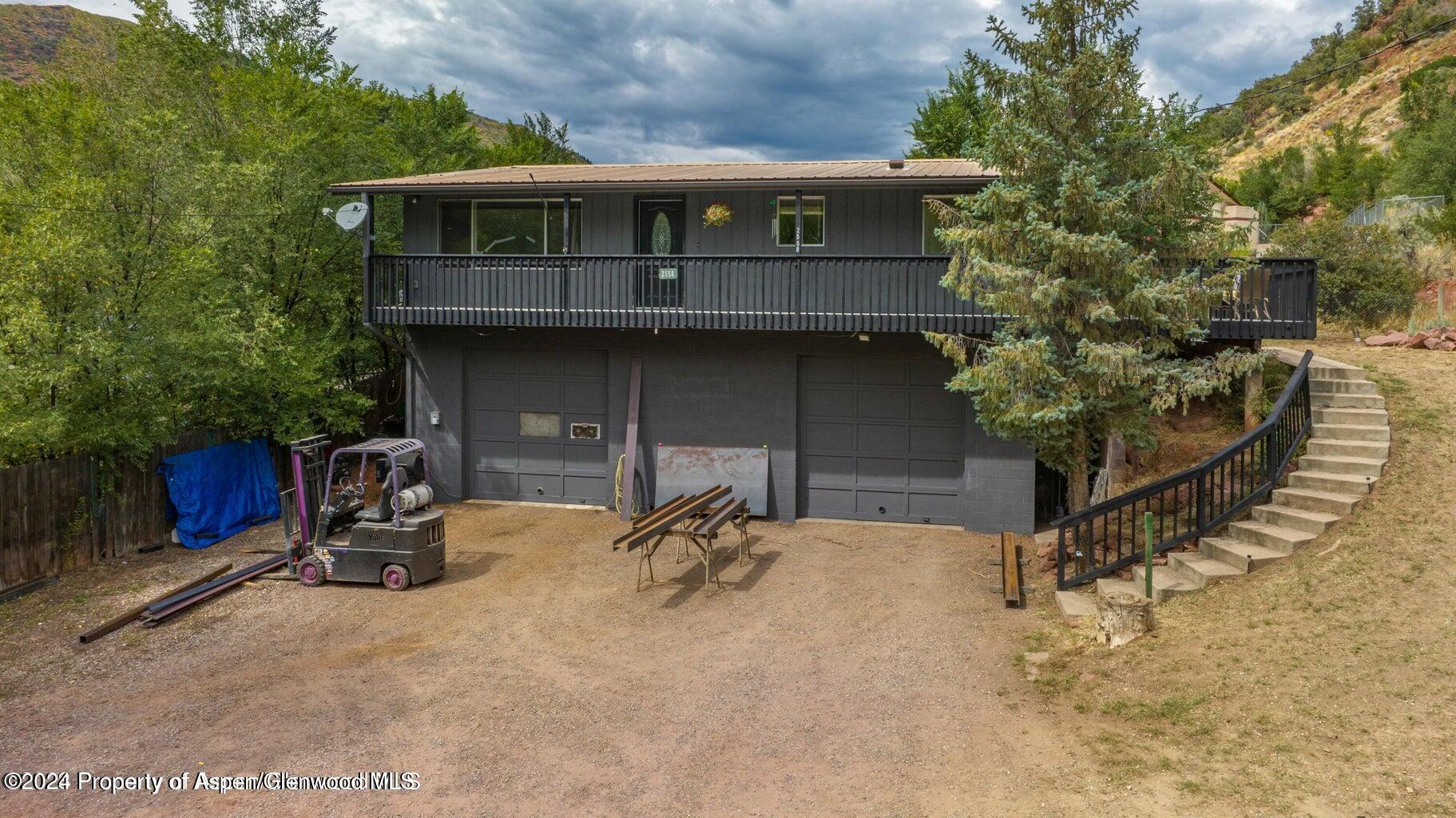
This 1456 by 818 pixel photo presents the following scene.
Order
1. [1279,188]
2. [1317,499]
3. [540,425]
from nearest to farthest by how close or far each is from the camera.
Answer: [1317,499] < [540,425] < [1279,188]

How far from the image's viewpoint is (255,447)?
1380 centimetres

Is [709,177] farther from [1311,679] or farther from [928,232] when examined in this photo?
[1311,679]

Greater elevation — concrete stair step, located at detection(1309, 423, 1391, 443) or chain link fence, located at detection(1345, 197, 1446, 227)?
chain link fence, located at detection(1345, 197, 1446, 227)

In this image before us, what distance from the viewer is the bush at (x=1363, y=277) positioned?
17812mm

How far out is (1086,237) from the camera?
8570 millimetres

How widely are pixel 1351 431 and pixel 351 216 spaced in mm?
15052

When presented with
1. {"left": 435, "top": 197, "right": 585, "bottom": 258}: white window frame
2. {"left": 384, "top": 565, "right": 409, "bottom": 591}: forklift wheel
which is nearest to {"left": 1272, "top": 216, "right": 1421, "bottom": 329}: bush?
{"left": 435, "top": 197, "right": 585, "bottom": 258}: white window frame

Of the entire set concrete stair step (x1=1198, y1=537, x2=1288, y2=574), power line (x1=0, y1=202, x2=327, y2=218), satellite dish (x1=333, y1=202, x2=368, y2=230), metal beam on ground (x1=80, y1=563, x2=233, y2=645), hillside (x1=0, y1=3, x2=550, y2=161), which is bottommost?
metal beam on ground (x1=80, y1=563, x2=233, y2=645)

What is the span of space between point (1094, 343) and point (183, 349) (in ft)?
38.6

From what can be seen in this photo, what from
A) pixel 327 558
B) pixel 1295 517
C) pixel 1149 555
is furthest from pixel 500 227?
pixel 1295 517

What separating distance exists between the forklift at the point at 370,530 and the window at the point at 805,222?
691 centimetres

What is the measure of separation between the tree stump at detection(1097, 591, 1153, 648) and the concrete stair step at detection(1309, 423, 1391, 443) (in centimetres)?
463

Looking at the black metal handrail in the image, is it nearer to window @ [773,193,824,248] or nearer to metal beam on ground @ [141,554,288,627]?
window @ [773,193,824,248]

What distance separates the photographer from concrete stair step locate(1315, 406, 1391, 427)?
1047 centimetres
